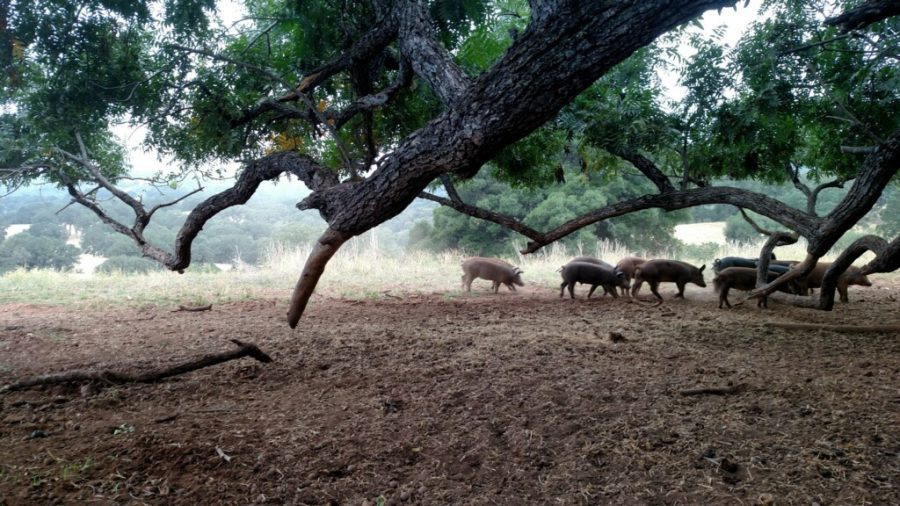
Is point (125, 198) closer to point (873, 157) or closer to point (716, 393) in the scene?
point (716, 393)

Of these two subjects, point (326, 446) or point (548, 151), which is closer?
point (326, 446)

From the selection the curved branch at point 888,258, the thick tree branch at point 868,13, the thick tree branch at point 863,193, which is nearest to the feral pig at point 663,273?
the curved branch at point 888,258

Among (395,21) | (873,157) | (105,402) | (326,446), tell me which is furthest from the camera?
(395,21)

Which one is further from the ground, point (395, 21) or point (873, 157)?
point (395, 21)

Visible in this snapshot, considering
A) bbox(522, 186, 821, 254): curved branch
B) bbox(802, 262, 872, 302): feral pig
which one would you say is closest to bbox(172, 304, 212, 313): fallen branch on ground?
bbox(522, 186, 821, 254): curved branch

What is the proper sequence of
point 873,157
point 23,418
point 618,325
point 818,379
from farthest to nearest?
point 618,325
point 873,157
point 818,379
point 23,418

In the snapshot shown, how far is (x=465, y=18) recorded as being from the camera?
202 inches

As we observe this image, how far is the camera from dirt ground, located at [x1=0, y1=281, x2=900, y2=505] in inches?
86.0

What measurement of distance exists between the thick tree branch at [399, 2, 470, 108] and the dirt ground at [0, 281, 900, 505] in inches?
74.6

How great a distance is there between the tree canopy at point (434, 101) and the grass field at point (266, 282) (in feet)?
7.68

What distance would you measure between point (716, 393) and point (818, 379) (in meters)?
0.80

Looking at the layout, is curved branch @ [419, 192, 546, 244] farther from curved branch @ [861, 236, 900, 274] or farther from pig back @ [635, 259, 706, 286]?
curved branch @ [861, 236, 900, 274]

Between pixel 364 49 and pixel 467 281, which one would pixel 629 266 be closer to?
pixel 467 281

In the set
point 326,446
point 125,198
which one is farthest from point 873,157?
point 125,198
